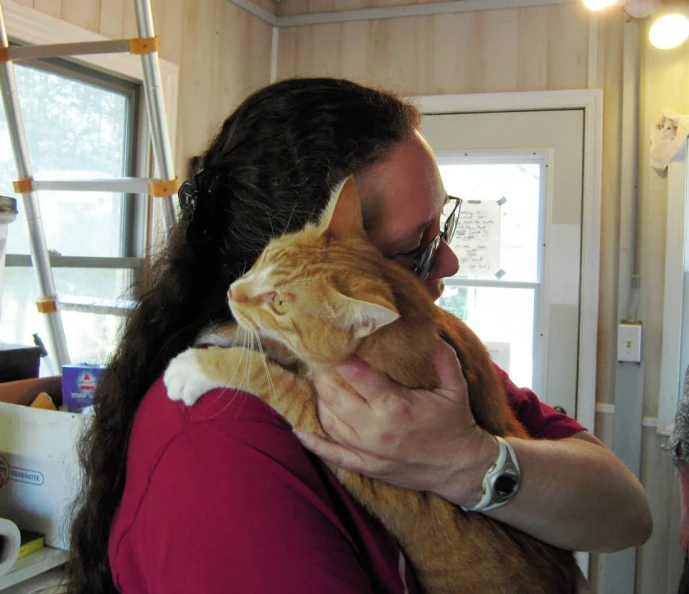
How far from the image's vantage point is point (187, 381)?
2.48 feet

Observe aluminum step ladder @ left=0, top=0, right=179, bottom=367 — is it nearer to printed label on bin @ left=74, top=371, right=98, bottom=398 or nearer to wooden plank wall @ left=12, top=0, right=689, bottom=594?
printed label on bin @ left=74, top=371, right=98, bottom=398

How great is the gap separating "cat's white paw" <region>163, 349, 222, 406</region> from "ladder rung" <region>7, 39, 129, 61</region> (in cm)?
101

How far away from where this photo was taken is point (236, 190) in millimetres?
896

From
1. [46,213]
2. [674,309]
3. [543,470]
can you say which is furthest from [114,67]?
[674,309]

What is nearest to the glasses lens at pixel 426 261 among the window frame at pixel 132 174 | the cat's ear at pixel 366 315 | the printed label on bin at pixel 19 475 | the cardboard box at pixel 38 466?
the cat's ear at pixel 366 315

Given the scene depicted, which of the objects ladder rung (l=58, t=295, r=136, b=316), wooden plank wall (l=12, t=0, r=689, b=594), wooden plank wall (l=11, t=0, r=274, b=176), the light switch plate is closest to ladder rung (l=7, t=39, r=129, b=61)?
wooden plank wall (l=11, t=0, r=274, b=176)

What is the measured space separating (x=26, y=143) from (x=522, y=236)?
6.19 ft

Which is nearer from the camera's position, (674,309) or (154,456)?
(154,456)

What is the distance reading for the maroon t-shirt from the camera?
0.60 metres

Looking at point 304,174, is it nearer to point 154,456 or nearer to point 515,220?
point 154,456

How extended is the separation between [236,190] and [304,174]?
0.10 metres

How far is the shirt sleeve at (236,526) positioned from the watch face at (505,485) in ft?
0.73

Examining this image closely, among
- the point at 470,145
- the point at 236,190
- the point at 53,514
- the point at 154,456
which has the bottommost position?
the point at 53,514

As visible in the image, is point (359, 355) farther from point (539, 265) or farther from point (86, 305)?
point (539, 265)
